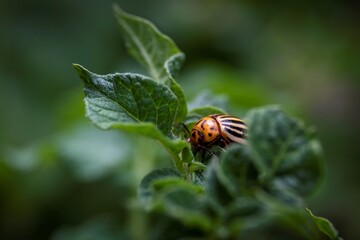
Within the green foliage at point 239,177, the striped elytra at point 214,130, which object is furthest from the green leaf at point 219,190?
the striped elytra at point 214,130

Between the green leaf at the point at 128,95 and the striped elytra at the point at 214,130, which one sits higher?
the striped elytra at the point at 214,130

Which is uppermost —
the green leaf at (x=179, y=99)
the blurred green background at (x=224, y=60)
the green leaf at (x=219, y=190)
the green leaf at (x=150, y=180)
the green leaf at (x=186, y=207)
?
the blurred green background at (x=224, y=60)

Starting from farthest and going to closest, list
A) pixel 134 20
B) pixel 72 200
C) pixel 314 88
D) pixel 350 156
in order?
pixel 314 88 → pixel 350 156 → pixel 72 200 → pixel 134 20

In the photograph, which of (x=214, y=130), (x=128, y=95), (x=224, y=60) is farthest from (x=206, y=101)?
(x=224, y=60)

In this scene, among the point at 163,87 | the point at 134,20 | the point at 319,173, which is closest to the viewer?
the point at 319,173

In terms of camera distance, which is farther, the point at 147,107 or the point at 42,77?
the point at 42,77

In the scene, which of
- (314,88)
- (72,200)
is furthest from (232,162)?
(314,88)

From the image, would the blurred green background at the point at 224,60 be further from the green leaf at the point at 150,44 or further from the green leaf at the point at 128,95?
the green leaf at the point at 128,95

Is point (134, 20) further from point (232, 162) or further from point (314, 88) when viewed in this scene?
point (314, 88)
